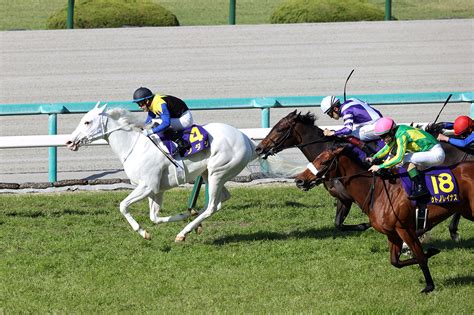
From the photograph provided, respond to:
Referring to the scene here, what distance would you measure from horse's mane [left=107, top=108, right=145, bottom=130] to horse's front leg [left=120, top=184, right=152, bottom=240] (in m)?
0.76

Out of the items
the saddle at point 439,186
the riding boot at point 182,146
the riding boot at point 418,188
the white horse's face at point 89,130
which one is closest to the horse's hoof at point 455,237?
the saddle at point 439,186

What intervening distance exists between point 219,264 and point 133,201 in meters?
1.43

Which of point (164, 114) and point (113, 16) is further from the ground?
point (164, 114)

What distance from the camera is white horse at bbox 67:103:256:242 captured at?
35.8ft

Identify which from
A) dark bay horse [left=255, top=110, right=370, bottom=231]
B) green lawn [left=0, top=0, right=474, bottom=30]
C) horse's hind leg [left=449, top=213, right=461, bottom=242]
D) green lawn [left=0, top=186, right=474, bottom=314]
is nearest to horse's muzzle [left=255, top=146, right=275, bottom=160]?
dark bay horse [left=255, top=110, right=370, bottom=231]

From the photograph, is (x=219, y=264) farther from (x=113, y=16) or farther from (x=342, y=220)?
(x=113, y=16)

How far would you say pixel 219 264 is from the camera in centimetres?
988

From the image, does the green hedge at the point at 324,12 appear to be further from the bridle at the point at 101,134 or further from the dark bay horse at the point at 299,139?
the bridle at the point at 101,134

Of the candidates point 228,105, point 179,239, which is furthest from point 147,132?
point 228,105

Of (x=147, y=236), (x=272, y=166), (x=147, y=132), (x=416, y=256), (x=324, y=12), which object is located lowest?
(x=147, y=236)

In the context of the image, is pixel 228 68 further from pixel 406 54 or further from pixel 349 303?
pixel 349 303

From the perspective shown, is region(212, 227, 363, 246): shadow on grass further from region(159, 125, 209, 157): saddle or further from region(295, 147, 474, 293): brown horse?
region(295, 147, 474, 293): brown horse

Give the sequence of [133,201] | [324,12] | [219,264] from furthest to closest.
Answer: [324,12] → [133,201] → [219,264]

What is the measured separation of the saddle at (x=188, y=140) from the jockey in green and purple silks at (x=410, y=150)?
7.82 ft
